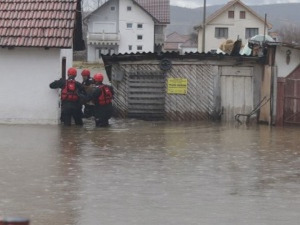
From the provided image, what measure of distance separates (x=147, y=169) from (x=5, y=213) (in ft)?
14.2

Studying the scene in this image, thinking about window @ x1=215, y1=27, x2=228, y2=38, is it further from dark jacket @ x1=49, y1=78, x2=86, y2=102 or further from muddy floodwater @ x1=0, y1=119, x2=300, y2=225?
muddy floodwater @ x1=0, y1=119, x2=300, y2=225

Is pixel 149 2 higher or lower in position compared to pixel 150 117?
higher

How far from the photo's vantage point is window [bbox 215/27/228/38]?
94.4m

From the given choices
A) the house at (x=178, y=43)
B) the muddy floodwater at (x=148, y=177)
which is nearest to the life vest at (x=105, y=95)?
the muddy floodwater at (x=148, y=177)

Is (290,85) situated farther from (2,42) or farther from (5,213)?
(5,213)

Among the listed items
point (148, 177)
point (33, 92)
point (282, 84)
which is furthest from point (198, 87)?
point (148, 177)

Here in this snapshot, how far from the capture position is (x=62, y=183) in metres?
11.9

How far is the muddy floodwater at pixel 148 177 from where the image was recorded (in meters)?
9.73

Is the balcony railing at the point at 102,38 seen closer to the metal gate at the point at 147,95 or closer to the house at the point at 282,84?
the metal gate at the point at 147,95

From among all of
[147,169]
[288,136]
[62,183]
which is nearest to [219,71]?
[288,136]

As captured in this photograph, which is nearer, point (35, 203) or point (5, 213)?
point (5, 213)

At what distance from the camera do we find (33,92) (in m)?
22.0

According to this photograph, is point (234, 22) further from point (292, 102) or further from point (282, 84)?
point (292, 102)

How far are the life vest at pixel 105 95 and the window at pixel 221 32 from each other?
73514 mm
